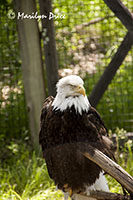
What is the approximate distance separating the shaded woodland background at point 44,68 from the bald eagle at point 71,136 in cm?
89

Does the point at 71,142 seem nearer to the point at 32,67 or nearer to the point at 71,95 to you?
the point at 71,95

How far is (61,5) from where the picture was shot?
3826 mm

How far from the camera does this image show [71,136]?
6.74 feet

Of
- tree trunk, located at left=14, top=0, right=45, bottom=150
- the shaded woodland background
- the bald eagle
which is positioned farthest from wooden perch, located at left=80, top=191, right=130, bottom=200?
tree trunk, located at left=14, top=0, right=45, bottom=150

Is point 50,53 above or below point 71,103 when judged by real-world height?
above

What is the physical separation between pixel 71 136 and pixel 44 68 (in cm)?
191

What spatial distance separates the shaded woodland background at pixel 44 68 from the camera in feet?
10.8

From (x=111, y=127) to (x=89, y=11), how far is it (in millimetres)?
1238

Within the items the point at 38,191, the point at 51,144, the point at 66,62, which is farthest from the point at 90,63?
the point at 51,144

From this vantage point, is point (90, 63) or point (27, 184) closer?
point (27, 184)

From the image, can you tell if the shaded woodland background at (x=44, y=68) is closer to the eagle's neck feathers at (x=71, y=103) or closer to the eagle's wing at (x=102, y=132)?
the eagle's wing at (x=102, y=132)

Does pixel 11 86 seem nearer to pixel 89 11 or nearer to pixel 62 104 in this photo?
pixel 89 11

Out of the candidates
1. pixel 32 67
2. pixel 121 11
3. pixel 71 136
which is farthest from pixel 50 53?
pixel 71 136

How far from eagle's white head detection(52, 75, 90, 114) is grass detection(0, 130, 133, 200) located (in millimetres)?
878
